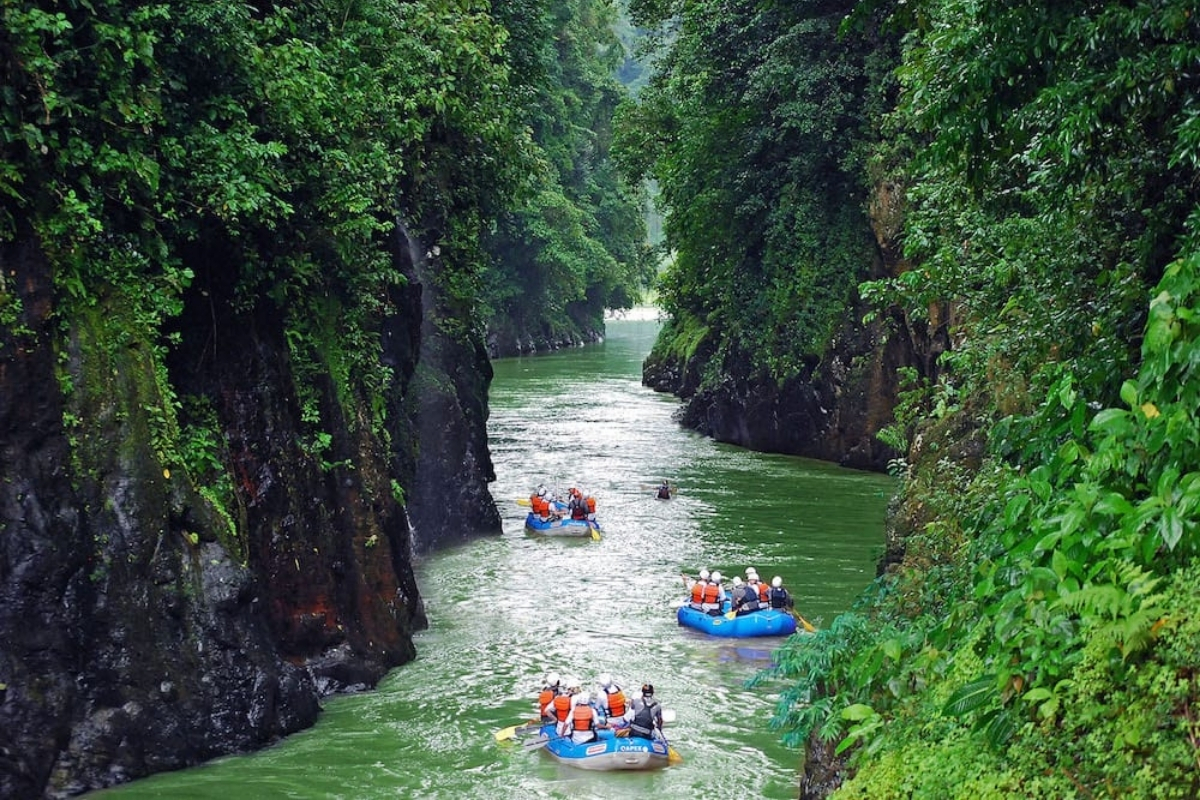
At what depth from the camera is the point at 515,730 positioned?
14516mm

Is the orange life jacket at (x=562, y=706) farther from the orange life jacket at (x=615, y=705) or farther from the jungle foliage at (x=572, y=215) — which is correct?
the jungle foliage at (x=572, y=215)

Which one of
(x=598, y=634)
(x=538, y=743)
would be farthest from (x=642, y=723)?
(x=598, y=634)

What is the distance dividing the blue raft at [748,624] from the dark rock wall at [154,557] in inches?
178

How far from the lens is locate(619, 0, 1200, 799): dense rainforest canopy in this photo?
6.16m

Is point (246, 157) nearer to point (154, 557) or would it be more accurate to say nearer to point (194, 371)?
point (194, 371)

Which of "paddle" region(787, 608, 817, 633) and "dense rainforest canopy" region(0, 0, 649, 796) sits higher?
"dense rainforest canopy" region(0, 0, 649, 796)

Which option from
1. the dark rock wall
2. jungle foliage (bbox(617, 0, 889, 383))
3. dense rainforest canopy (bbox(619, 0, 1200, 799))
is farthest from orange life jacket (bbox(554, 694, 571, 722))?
jungle foliage (bbox(617, 0, 889, 383))

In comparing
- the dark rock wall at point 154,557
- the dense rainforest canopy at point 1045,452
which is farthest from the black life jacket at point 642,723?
the dark rock wall at point 154,557

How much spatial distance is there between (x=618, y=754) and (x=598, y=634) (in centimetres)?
481

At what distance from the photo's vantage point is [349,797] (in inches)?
507

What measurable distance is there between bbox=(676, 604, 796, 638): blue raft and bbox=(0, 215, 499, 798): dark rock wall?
4523 mm

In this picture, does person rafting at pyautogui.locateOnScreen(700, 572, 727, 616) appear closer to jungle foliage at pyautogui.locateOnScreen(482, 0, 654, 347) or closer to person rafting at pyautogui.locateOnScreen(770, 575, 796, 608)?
person rafting at pyautogui.locateOnScreen(770, 575, 796, 608)

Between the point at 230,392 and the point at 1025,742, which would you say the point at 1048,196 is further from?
the point at 230,392

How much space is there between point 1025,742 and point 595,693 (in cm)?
900
